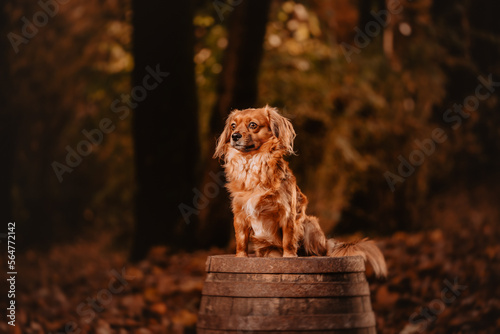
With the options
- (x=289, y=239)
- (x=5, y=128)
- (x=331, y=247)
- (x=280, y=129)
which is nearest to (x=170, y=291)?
(x=5, y=128)

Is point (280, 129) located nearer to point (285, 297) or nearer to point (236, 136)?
point (236, 136)

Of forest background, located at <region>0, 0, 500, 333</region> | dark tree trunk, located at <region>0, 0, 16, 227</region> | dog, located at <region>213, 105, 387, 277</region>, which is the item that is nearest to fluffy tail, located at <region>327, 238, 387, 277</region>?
dog, located at <region>213, 105, 387, 277</region>

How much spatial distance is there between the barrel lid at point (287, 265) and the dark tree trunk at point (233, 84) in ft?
8.84

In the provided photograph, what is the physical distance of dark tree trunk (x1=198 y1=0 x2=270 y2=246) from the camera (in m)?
5.80

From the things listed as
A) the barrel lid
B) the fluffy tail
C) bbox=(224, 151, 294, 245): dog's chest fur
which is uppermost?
bbox=(224, 151, 294, 245): dog's chest fur

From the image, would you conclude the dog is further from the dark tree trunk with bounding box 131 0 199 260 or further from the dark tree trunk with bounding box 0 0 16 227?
the dark tree trunk with bounding box 0 0 16 227

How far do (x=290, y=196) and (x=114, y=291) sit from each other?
113 inches

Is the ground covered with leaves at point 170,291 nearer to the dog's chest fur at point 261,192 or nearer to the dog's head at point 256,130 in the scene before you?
the dog's chest fur at point 261,192

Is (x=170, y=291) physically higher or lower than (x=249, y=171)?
lower

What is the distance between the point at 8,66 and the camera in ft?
19.8

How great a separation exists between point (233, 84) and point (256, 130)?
8.54ft

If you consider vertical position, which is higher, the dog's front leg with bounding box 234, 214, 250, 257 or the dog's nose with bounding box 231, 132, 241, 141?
the dog's nose with bounding box 231, 132, 241, 141

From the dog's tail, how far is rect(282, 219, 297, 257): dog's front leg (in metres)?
0.20

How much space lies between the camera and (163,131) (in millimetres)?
5871
